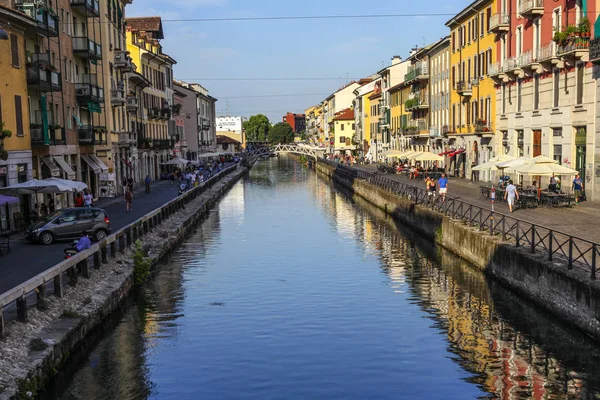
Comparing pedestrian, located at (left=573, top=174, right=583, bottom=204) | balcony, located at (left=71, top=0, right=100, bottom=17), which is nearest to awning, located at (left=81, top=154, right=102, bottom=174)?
balcony, located at (left=71, top=0, right=100, bottom=17)

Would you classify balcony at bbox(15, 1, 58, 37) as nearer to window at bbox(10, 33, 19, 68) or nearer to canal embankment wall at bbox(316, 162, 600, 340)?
window at bbox(10, 33, 19, 68)

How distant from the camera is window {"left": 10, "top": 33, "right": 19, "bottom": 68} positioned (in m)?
29.9

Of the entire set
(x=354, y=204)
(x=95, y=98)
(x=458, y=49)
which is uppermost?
(x=458, y=49)

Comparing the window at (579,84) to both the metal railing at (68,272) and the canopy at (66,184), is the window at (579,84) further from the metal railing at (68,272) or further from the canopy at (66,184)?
the canopy at (66,184)

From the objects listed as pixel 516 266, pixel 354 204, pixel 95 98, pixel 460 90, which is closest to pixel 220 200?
pixel 354 204

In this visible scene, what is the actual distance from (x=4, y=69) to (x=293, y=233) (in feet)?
52.8

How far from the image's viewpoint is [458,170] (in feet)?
188

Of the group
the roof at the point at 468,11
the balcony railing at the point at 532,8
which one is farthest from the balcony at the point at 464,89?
the balcony railing at the point at 532,8

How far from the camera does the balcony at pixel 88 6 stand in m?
40.5

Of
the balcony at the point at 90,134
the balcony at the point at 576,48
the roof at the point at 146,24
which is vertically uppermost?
the roof at the point at 146,24

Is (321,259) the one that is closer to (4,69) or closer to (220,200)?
(4,69)

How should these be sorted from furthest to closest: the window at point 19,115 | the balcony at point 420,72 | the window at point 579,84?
the balcony at point 420,72, the window at point 579,84, the window at point 19,115

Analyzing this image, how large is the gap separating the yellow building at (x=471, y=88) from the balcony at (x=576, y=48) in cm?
1262

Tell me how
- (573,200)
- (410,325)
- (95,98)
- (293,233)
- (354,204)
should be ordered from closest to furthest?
(410,325) → (573,200) → (293,233) → (95,98) → (354,204)
